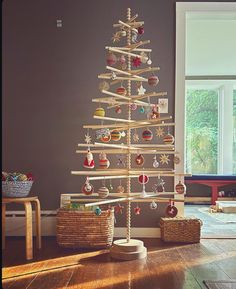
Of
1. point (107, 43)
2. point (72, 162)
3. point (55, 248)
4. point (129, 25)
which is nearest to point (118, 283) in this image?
point (55, 248)

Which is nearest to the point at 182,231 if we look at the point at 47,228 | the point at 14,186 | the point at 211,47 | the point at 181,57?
the point at 47,228

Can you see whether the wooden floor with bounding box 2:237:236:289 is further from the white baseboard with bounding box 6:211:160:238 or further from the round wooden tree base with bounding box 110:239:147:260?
the white baseboard with bounding box 6:211:160:238

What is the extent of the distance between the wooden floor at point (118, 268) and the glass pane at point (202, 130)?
Result: 4312 millimetres

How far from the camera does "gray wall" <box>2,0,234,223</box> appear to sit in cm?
349

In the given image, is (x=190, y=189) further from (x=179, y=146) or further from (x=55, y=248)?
(x=55, y=248)

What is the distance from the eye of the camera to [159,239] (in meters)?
3.35

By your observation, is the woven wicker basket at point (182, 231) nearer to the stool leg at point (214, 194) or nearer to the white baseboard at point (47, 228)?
the white baseboard at point (47, 228)

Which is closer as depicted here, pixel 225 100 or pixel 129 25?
pixel 129 25

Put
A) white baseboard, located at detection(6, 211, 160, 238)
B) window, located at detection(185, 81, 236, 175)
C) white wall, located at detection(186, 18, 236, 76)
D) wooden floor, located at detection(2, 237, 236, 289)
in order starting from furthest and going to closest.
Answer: window, located at detection(185, 81, 236, 175), white wall, located at detection(186, 18, 236, 76), white baseboard, located at detection(6, 211, 160, 238), wooden floor, located at detection(2, 237, 236, 289)

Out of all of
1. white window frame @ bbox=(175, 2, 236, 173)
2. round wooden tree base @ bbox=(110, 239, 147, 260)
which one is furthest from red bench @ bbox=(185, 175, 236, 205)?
round wooden tree base @ bbox=(110, 239, 147, 260)

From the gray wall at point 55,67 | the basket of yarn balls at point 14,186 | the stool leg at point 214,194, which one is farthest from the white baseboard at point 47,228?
the stool leg at point 214,194

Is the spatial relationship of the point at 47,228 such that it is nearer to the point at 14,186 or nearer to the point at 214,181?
the point at 14,186

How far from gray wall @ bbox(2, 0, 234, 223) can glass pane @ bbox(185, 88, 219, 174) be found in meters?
4.13

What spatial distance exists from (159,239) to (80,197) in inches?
33.2
